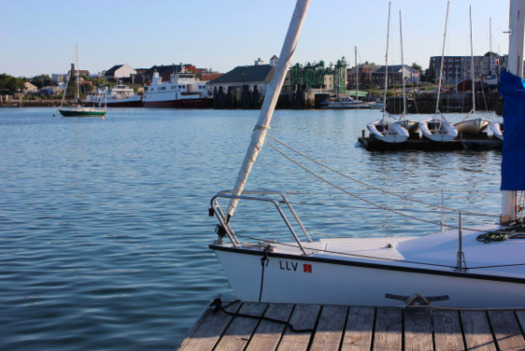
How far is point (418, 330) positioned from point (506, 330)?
892mm

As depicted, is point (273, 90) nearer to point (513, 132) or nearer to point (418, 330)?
point (513, 132)

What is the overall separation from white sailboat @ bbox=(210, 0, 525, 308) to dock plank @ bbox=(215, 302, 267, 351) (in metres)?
0.26

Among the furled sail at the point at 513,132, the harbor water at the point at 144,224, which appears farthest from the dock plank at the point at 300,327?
the furled sail at the point at 513,132

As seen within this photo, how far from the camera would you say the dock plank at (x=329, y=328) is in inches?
255

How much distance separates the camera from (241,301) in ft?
25.3

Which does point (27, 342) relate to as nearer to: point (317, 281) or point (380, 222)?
point (317, 281)

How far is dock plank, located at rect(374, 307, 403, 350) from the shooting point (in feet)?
21.1

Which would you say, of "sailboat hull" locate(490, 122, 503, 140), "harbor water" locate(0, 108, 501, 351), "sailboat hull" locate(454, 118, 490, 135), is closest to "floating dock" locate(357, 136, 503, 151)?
"sailboat hull" locate(490, 122, 503, 140)

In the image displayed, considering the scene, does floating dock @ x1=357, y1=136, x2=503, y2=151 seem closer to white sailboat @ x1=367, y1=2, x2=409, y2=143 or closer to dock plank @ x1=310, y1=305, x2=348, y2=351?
white sailboat @ x1=367, y1=2, x2=409, y2=143

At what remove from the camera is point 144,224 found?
15219 millimetres

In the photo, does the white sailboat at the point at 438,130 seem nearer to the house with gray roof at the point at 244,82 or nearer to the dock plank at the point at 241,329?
the dock plank at the point at 241,329

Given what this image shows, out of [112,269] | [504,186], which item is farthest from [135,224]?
[504,186]

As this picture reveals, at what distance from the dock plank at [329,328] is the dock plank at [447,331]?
3.18 feet

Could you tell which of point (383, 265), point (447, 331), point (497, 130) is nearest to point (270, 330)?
point (383, 265)
